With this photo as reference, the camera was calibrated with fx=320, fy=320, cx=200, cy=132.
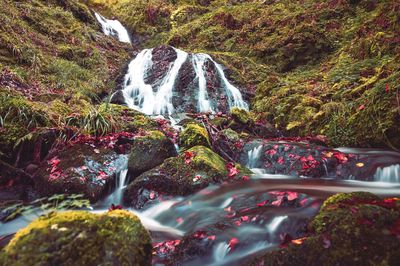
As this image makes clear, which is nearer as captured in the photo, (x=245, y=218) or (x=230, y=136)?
(x=245, y=218)

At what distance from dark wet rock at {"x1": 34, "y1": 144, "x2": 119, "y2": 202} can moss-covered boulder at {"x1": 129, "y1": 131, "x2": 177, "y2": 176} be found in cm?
34

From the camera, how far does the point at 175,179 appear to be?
4988 millimetres

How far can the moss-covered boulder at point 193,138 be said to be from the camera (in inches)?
257

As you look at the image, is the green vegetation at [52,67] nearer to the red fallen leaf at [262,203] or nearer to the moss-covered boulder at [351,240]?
the red fallen leaf at [262,203]

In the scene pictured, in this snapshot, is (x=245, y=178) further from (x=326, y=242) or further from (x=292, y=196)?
(x=326, y=242)

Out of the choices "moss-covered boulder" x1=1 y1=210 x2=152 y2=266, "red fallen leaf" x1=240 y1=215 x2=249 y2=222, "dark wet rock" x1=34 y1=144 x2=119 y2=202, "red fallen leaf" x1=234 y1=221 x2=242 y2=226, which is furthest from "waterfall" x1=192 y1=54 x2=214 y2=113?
"moss-covered boulder" x1=1 y1=210 x2=152 y2=266

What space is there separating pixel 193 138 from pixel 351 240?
173 inches

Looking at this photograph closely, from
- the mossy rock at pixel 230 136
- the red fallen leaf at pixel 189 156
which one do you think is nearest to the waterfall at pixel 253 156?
the mossy rock at pixel 230 136

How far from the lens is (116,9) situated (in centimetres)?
2253

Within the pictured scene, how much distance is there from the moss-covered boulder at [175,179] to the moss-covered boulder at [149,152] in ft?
1.44

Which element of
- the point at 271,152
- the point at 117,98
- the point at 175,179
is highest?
the point at 117,98

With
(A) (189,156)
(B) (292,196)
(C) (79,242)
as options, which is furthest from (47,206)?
(B) (292,196)

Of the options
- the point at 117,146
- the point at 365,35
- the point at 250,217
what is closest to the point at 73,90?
the point at 117,146

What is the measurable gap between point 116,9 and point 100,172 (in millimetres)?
20035
